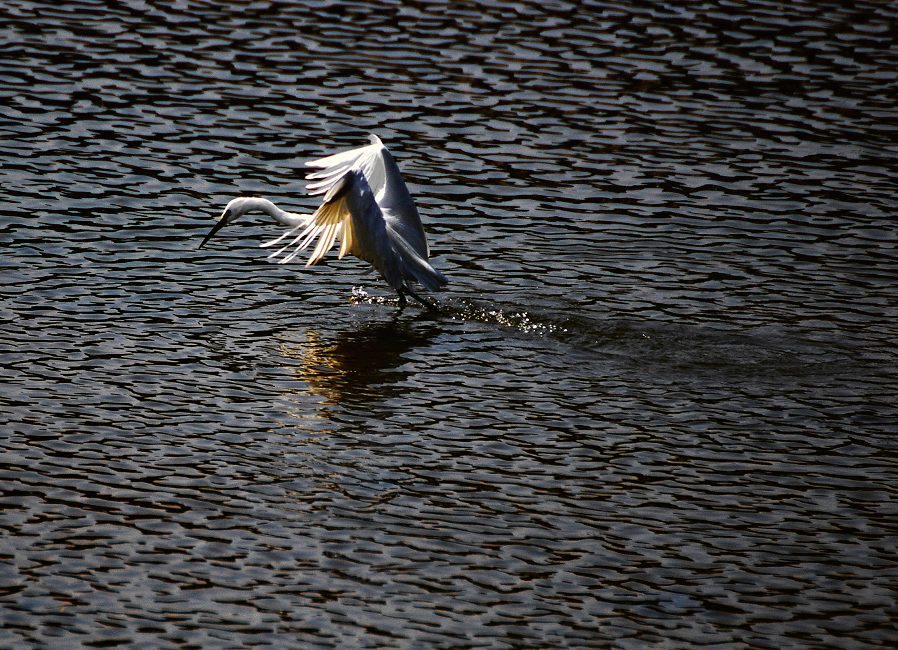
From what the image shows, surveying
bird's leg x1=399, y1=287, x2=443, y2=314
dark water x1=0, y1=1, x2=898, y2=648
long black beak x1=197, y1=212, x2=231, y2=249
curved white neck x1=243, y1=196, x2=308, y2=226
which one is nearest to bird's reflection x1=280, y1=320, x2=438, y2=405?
dark water x1=0, y1=1, x2=898, y2=648

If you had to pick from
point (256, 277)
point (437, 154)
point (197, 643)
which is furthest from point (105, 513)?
point (437, 154)

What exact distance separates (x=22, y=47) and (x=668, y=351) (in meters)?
11.1

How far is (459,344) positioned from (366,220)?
1.36m

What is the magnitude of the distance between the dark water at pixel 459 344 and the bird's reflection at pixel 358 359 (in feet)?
0.13

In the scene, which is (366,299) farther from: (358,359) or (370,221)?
(358,359)

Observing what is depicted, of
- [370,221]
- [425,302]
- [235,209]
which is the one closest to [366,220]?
[370,221]

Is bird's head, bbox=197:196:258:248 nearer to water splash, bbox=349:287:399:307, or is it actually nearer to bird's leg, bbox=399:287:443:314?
water splash, bbox=349:287:399:307

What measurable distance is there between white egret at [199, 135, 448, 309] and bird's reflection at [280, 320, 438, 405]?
0.48 metres

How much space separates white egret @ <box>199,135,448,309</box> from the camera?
1055cm

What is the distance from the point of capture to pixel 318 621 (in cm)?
657

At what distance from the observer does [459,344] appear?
1073 centimetres

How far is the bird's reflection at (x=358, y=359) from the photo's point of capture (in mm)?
9672

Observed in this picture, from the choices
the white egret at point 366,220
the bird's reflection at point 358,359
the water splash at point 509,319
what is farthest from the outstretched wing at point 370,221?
the bird's reflection at point 358,359

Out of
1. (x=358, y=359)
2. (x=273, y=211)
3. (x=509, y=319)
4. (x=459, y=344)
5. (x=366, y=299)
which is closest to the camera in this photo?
(x=358, y=359)
